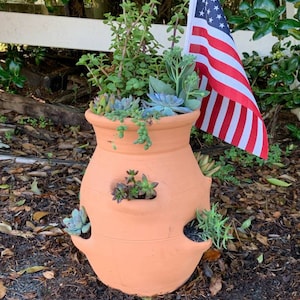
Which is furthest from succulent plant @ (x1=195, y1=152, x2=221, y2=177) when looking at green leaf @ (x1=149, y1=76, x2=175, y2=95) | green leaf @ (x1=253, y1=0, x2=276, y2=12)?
green leaf @ (x1=253, y1=0, x2=276, y2=12)

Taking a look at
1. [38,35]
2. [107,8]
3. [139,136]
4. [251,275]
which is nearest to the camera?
[139,136]

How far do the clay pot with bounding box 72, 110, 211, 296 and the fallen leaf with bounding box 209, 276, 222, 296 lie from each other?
18 cm

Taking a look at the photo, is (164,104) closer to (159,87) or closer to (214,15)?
(159,87)

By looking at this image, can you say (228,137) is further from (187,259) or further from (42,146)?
(42,146)

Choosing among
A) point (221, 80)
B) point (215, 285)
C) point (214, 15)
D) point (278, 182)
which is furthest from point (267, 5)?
point (215, 285)

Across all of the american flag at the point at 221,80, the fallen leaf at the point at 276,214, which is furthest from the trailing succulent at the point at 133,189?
the fallen leaf at the point at 276,214

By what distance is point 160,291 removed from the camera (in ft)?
5.56

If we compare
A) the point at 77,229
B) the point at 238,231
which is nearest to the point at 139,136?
the point at 77,229

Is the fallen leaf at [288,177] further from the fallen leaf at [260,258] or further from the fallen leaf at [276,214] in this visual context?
the fallen leaf at [260,258]

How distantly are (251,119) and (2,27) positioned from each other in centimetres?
191

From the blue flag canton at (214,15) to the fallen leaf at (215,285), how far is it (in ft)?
2.93

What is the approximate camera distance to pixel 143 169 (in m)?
1.52

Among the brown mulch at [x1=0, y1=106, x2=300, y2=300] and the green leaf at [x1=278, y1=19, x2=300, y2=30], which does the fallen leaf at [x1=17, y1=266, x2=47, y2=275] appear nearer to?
the brown mulch at [x1=0, y1=106, x2=300, y2=300]

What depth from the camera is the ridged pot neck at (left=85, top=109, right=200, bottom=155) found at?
1.47m
